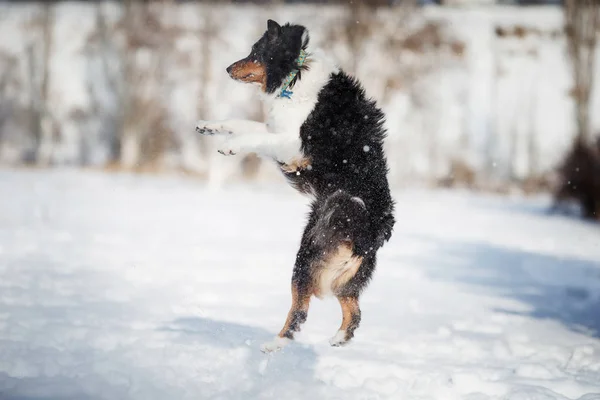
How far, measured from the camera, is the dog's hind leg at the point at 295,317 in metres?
3.09

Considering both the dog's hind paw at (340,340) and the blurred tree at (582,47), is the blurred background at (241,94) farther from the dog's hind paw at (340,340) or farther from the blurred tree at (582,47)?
the dog's hind paw at (340,340)

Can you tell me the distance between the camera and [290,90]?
3059 millimetres

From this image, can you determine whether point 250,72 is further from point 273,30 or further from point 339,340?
point 339,340

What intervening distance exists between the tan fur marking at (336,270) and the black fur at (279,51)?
903 mm

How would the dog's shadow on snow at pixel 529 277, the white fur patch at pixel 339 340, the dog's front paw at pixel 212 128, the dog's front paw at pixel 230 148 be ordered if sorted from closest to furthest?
the dog's front paw at pixel 230 148, the white fur patch at pixel 339 340, the dog's front paw at pixel 212 128, the dog's shadow on snow at pixel 529 277

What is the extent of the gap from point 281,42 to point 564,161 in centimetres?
1079

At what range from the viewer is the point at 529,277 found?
6.82 meters

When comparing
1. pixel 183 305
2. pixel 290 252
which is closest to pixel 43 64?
pixel 290 252

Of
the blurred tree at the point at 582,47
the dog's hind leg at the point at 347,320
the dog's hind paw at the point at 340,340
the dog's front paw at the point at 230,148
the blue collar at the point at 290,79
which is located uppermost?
the blurred tree at the point at 582,47

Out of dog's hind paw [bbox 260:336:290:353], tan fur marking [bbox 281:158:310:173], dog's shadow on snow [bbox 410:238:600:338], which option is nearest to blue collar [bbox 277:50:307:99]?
tan fur marking [bbox 281:158:310:173]

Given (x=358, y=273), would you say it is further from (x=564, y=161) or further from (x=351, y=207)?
(x=564, y=161)

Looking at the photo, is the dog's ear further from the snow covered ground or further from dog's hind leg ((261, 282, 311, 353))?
the snow covered ground

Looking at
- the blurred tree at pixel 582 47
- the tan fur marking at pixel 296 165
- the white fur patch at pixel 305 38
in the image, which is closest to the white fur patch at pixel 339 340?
the tan fur marking at pixel 296 165

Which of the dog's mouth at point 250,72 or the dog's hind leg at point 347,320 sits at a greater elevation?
the dog's mouth at point 250,72
